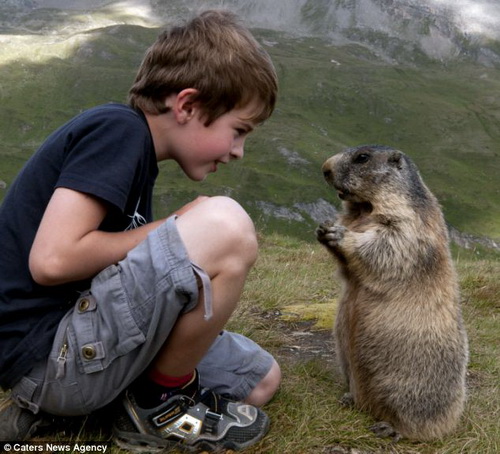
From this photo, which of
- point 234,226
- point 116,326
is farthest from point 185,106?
point 116,326

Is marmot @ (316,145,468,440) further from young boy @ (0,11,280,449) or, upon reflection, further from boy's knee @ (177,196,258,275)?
boy's knee @ (177,196,258,275)

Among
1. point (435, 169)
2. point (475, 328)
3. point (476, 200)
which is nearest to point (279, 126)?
point (435, 169)

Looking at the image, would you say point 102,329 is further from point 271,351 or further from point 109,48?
point 109,48

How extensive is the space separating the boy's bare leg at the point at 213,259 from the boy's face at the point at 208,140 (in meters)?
0.41

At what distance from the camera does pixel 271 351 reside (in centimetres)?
519

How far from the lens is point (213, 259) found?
10.4 ft

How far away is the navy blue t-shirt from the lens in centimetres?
308

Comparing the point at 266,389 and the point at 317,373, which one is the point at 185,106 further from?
the point at 317,373

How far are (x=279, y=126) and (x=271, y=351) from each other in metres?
119

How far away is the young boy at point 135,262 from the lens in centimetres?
308

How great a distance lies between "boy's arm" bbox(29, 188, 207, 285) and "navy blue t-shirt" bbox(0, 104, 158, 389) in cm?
7

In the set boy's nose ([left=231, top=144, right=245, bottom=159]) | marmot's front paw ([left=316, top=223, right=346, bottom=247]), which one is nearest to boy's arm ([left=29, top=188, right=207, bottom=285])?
boy's nose ([left=231, top=144, right=245, bottom=159])

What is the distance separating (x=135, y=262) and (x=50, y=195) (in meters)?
0.64

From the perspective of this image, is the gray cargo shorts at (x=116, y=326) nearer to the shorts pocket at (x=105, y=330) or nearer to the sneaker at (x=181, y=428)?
the shorts pocket at (x=105, y=330)
